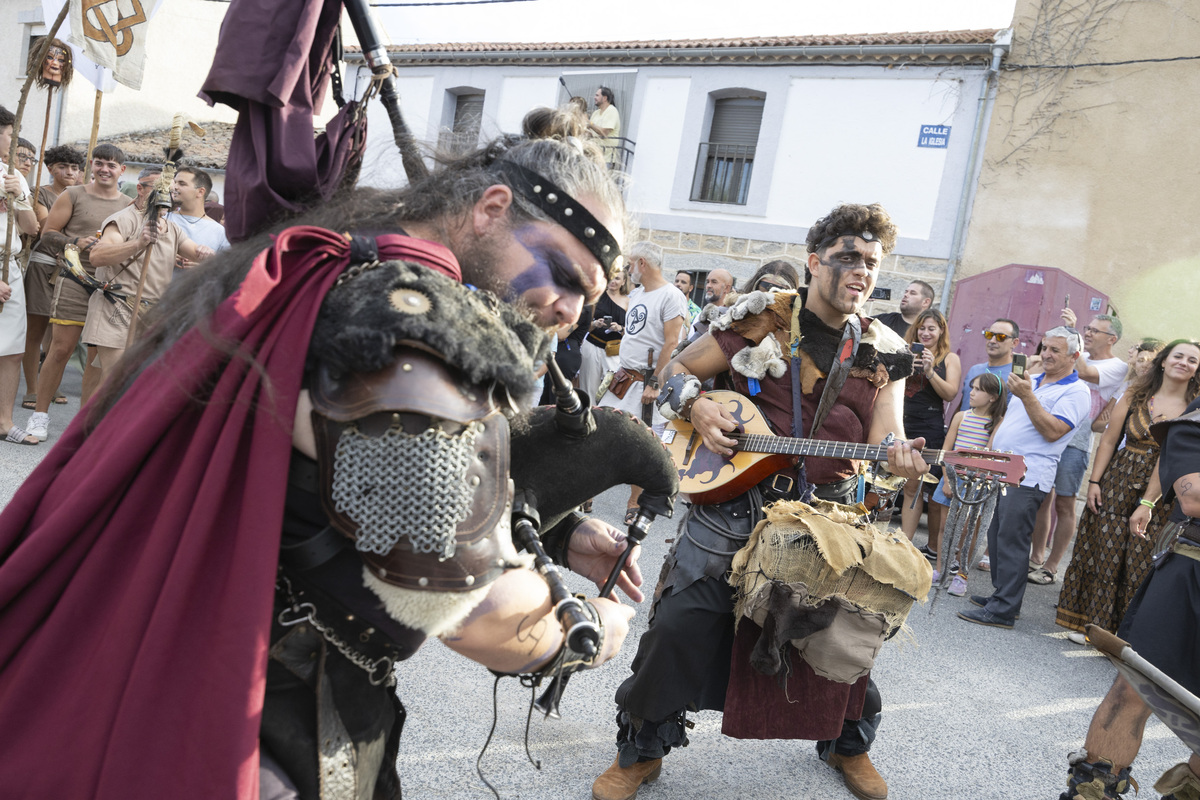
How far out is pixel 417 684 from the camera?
3.59 metres

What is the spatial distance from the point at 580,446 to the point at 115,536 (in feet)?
2.49

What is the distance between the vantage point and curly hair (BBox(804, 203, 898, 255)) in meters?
3.24

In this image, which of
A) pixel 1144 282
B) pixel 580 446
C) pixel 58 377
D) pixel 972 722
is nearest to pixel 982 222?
pixel 1144 282

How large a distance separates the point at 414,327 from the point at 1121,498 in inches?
234

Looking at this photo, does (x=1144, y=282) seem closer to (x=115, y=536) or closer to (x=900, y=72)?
(x=900, y=72)

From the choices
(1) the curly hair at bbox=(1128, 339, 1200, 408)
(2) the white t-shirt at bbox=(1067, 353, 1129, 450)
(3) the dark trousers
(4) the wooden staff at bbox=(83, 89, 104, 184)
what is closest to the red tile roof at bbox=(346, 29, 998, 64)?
(4) the wooden staff at bbox=(83, 89, 104, 184)

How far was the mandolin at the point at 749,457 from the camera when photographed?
316cm

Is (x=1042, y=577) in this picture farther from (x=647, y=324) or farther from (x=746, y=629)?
(x=746, y=629)

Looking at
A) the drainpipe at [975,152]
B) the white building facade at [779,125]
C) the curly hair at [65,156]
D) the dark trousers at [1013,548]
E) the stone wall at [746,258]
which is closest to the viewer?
the dark trousers at [1013,548]

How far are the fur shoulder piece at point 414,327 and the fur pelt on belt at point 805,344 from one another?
2.17 metres

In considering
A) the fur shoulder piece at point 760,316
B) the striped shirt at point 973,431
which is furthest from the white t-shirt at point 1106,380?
the fur shoulder piece at point 760,316

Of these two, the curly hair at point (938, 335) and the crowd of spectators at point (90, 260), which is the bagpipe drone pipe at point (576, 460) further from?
the curly hair at point (938, 335)

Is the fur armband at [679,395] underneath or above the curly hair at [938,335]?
underneath

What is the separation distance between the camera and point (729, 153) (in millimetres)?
15523
